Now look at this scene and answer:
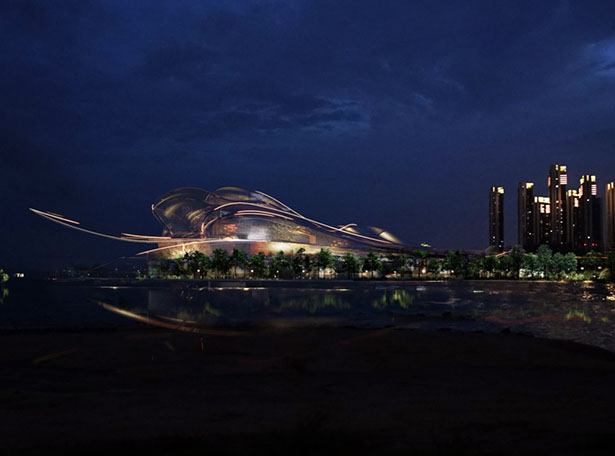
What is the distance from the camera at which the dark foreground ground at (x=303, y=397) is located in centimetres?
704

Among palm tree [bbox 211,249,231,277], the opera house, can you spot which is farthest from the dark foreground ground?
the opera house

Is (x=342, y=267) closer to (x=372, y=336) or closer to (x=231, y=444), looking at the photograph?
(x=372, y=336)

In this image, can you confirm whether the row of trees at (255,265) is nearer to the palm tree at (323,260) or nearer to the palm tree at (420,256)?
the palm tree at (323,260)

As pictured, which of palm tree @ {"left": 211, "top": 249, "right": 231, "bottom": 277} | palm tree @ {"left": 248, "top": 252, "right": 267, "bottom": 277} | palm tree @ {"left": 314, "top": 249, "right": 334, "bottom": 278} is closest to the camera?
palm tree @ {"left": 211, "top": 249, "right": 231, "bottom": 277}

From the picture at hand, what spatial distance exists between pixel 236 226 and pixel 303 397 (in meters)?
142

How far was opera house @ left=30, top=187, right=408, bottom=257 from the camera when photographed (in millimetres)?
147375

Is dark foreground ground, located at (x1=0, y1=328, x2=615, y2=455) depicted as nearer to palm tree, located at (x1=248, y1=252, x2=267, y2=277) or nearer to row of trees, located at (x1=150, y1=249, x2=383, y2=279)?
palm tree, located at (x1=248, y1=252, x2=267, y2=277)

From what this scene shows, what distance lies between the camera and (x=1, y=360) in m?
13.7

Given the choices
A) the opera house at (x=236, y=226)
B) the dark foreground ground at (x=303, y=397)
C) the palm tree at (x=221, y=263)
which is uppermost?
the opera house at (x=236, y=226)

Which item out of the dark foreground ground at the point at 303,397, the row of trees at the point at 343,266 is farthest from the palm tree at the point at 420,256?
the dark foreground ground at the point at 303,397

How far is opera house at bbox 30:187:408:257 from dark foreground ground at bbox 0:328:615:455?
131 meters

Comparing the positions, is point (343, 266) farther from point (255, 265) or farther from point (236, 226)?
point (236, 226)

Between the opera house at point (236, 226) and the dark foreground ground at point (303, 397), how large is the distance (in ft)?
429

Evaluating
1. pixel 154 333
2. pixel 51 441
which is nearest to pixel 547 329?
pixel 154 333
